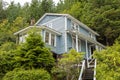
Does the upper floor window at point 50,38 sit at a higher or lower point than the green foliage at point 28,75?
higher

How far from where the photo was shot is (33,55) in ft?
72.9

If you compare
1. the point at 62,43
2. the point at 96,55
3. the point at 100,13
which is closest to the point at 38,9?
the point at 100,13

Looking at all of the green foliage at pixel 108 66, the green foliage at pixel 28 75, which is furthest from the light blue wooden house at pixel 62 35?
the green foliage at pixel 108 66

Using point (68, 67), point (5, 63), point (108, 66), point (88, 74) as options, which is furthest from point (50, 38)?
point (108, 66)

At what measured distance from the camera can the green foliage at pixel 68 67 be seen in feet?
74.5

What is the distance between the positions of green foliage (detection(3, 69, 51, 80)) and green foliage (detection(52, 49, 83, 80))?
64.5 inches

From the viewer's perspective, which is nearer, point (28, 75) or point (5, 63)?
point (28, 75)

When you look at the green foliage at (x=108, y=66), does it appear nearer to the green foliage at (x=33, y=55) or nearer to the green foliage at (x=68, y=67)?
the green foliage at (x=68, y=67)

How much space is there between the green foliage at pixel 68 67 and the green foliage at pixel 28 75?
1638mm

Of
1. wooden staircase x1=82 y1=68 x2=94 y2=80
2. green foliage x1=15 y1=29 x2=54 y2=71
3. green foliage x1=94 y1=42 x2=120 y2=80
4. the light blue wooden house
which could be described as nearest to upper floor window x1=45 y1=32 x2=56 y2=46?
the light blue wooden house

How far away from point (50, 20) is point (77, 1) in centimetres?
1609

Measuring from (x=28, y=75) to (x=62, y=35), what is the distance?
10530 mm

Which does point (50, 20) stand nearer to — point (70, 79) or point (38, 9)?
point (70, 79)

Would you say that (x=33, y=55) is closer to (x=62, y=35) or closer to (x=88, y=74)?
(x=88, y=74)
